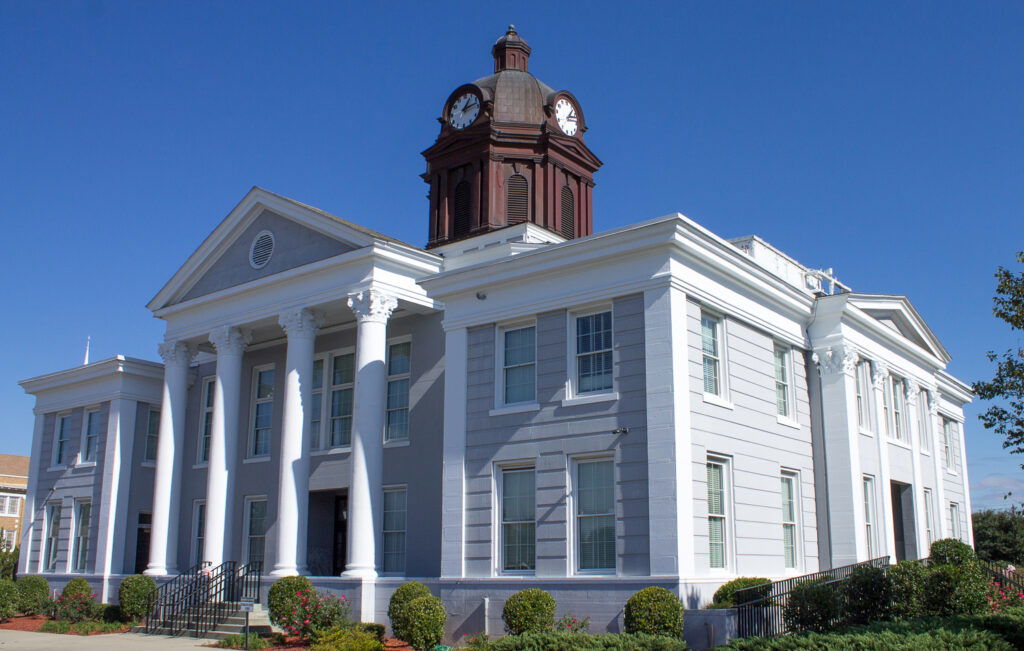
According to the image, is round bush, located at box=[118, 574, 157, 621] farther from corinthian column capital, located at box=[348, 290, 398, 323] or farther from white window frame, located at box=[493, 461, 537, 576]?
white window frame, located at box=[493, 461, 537, 576]

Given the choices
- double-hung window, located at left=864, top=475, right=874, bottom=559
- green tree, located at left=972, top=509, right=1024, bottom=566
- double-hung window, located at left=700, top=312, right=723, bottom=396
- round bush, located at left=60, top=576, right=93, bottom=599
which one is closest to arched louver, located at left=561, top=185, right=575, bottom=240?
double-hung window, located at left=700, top=312, right=723, bottom=396

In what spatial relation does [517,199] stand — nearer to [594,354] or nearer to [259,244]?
[259,244]

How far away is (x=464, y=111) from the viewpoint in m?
32.9

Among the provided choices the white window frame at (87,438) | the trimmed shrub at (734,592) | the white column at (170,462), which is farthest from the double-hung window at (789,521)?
the white window frame at (87,438)

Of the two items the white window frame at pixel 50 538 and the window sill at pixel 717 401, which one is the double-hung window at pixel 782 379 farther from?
the white window frame at pixel 50 538

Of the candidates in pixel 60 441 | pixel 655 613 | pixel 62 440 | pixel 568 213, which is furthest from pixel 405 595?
pixel 60 441

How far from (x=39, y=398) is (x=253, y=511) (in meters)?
12.7

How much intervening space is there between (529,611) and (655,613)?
2.52m

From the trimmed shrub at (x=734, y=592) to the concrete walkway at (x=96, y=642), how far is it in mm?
10833

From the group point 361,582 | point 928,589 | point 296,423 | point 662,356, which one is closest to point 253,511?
point 296,423

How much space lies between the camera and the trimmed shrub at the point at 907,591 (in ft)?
56.3

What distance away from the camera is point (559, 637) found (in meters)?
14.5

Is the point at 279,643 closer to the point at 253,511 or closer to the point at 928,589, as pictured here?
the point at 253,511

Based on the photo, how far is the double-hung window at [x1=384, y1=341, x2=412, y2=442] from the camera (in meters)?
26.1
